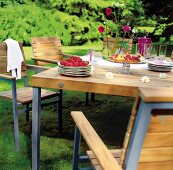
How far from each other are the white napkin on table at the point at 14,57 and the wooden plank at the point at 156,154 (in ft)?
9.08

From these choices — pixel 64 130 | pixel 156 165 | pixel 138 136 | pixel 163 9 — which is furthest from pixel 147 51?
pixel 163 9

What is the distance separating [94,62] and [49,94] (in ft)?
2.03

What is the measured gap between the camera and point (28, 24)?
15852mm

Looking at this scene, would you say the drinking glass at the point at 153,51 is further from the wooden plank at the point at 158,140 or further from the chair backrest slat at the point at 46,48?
the wooden plank at the point at 158,140

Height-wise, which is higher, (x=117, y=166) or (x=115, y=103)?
(x=117, y=166)

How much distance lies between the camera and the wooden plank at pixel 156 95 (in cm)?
120

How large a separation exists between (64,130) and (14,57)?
1131mm

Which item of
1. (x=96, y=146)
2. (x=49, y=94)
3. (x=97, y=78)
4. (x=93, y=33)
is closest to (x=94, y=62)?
(x=49, y=94)

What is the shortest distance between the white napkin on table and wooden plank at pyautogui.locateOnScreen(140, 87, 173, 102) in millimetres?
2912

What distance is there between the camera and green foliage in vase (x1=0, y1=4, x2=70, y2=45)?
15469 millimetres

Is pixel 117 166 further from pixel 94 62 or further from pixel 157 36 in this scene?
pixel 157 36

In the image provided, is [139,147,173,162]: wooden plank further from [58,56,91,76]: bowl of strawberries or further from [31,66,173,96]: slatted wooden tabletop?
[58,56,91,76]: bowl of strawberries

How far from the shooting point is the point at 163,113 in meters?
1.34

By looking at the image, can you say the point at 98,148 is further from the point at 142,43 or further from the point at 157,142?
the point at 142,43
